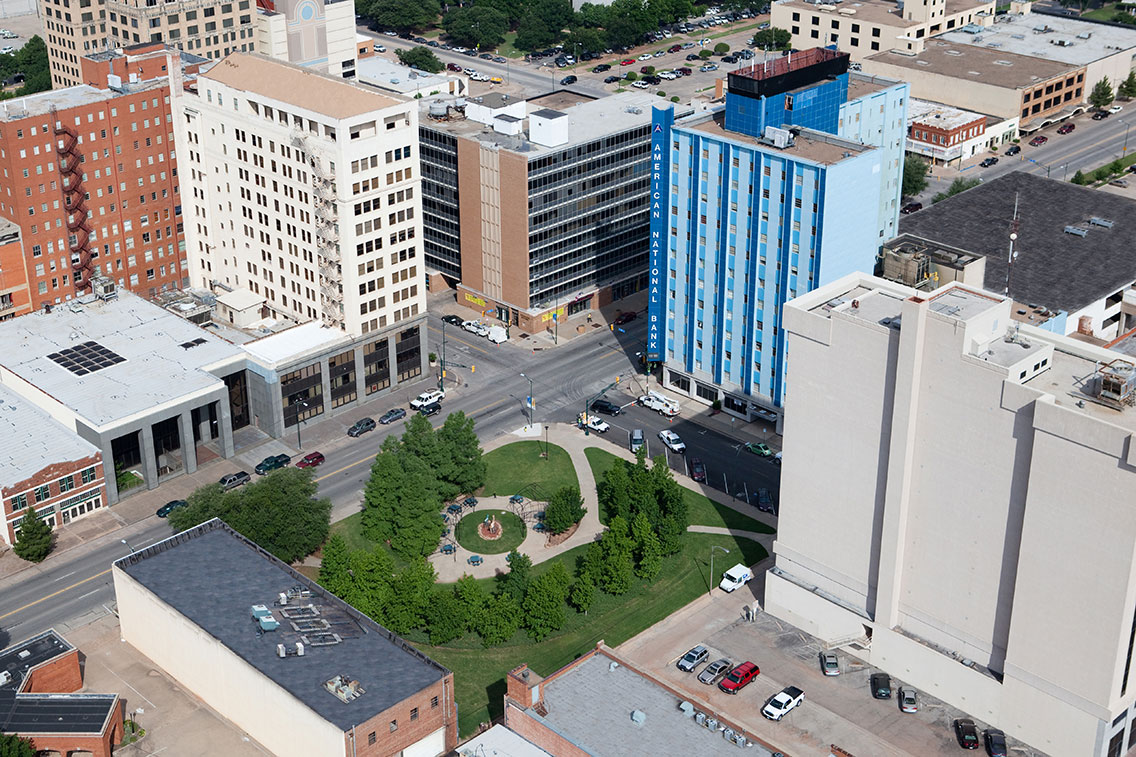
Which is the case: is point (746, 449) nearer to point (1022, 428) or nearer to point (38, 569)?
point (1022, 428)

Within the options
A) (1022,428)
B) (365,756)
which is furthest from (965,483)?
(365,756)

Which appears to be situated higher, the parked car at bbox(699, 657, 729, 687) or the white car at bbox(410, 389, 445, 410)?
the white car at bbox(410, 389, 445, 410)

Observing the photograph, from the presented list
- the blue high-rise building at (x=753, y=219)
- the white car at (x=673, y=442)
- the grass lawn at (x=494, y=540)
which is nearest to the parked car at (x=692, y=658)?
the grass lawn at (x=494, y=540)

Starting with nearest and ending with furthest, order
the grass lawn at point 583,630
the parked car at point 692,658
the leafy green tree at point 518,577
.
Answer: the grass lawn at point 583,630 < the parked car at point 692,658 < the leafy green tree at point 518,577

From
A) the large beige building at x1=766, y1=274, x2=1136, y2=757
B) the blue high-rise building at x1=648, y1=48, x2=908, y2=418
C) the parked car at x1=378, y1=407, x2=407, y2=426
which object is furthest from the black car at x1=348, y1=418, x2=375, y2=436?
the large beige building at x1=766, y1=274, x2=1136, y2=757

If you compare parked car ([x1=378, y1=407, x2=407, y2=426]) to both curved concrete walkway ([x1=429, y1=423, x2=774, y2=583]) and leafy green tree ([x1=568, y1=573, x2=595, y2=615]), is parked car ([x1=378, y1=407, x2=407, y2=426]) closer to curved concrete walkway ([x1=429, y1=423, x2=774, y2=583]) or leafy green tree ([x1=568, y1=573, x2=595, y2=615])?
curved concrete walkway ([x1=429, y1=423, x2=774, y2=583])

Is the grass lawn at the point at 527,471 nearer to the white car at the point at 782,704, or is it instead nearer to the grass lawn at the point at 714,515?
the grass lawn at the point at 714,515
